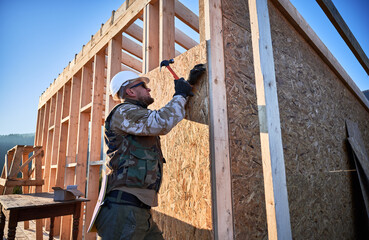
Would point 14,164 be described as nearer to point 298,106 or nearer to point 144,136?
point 144,136

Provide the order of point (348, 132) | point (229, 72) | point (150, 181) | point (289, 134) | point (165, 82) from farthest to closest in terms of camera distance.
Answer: point (348, 132) → point (289, 134) → point (165, 82) → point (229, 72) → point (150, 181)

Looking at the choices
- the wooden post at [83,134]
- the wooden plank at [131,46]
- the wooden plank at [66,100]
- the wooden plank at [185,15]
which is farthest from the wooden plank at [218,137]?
the wooden plank at [66,100]

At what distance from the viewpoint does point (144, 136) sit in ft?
6.12

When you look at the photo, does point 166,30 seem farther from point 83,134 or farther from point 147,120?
point 83,134

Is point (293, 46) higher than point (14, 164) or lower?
higher

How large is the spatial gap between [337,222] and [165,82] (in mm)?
3303

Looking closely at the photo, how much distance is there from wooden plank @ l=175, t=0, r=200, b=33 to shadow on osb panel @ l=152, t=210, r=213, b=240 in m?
3.10

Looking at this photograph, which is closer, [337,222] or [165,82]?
[165,82]

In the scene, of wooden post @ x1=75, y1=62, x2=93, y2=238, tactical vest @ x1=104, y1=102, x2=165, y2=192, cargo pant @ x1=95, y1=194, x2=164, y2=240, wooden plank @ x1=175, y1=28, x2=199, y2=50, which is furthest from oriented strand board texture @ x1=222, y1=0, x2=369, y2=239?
wooden post @ x1=75, y1=62, x2=93, y2=238

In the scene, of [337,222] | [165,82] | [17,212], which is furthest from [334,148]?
[17,212]

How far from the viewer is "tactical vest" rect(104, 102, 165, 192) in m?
1.71

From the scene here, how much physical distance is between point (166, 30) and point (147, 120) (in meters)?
1.85

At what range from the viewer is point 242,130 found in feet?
7.61

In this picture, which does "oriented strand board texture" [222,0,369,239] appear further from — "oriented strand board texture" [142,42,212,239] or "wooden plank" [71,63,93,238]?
"wooden plank" [71,63,93,238]
